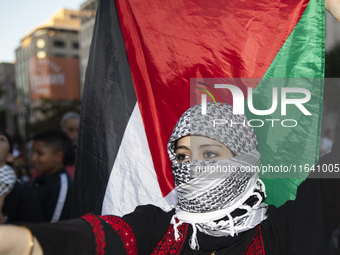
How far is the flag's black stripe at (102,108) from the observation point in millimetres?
2098

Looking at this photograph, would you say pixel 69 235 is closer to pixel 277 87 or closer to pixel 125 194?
pixel 125 194

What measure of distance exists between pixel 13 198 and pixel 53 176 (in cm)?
59

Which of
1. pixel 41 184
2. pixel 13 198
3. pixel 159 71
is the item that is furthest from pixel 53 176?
pixel 159 71

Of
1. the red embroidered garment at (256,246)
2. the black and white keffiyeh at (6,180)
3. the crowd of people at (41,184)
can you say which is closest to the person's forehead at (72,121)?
the crowd of people at (41,184)

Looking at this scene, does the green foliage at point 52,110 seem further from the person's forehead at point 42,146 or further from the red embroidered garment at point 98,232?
the red embroidered garment at point 98,232

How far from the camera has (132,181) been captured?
206cm

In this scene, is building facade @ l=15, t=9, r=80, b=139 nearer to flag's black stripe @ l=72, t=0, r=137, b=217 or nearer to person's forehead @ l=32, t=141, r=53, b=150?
person's forehead @ l=32, t=141, r=53, b=150

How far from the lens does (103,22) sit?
7.06ft

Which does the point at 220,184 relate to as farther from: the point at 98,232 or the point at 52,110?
the point at 52,110

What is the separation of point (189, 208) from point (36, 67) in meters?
47.2

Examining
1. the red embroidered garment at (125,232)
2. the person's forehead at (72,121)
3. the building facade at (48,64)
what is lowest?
the red embroidered garment at (125,232)

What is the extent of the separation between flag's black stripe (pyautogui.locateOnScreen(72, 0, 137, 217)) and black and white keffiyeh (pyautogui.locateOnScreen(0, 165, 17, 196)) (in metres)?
0.67

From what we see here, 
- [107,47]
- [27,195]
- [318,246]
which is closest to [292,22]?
[107,47]

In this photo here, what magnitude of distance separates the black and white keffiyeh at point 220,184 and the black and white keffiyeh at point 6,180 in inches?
58.1
